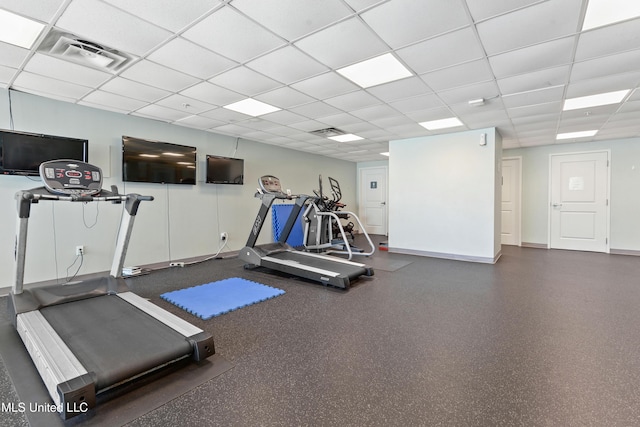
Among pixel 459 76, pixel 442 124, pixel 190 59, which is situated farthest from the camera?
pixel 442 124

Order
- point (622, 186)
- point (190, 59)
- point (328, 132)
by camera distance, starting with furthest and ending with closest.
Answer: point (622, 186) < point (328, 132) < point (190, 59)

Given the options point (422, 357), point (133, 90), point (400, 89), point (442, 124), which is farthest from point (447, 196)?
point (133, 90)

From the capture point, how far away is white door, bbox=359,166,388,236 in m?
9.93

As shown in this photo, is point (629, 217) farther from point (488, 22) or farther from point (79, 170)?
point (79, 170)

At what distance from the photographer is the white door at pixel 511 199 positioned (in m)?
7.61

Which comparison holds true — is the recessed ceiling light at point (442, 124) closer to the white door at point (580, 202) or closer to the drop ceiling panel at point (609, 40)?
the drop ceiling panel at point (609, 40)

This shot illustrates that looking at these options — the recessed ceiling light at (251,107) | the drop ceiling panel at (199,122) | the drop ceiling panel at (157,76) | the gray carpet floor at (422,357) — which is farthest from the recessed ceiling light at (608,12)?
the drop ceiling panel at (199,122)

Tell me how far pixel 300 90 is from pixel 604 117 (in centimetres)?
504

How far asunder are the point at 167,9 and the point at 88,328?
2578mm

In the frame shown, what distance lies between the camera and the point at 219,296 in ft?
12.3

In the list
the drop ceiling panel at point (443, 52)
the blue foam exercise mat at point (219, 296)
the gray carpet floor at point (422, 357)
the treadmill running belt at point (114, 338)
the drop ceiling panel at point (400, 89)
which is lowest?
the gray carpet floor at point (422, 357)

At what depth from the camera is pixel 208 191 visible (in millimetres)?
6043

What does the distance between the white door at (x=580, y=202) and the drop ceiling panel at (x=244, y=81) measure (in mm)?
7283

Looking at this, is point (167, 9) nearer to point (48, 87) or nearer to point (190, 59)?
point (190, 59)
